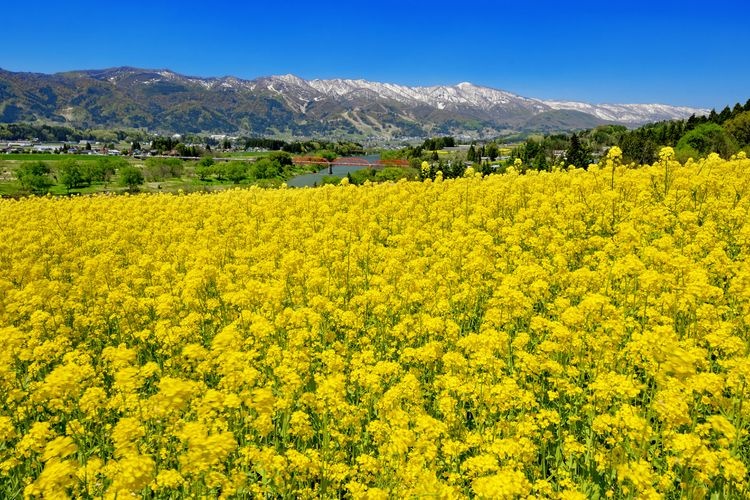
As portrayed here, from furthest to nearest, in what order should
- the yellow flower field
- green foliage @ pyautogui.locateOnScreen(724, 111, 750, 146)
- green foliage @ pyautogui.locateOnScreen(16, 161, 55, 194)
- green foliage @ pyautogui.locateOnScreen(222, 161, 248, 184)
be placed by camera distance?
1. green foliage @ pyautogui.locateOnScreen(222, 161, 248, 184)
2. green foliage @ pyautogui.locateOnScreen(16, 161, 55, 194)
3. green foliage @ pyautogui.locateOnScreen(724, 111, 750, 146)
4. the yellow flower field

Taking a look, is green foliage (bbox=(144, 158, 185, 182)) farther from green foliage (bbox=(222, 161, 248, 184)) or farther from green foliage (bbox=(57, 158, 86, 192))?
green foliage (bbox=(57, 158, 86, 192))

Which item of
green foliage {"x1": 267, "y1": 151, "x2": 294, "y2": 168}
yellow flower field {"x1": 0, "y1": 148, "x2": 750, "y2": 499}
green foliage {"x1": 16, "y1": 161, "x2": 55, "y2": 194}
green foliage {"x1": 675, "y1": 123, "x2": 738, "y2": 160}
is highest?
green foliage {"x1": 675, "y1": 123, "x2": 738, "y2": 160}

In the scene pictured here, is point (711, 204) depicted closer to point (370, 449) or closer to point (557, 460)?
point (557, 460)

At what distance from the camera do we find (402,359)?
7062 mm

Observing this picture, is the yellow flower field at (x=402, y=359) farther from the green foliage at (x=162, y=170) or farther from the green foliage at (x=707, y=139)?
the green foliage at (x=162, y=170)

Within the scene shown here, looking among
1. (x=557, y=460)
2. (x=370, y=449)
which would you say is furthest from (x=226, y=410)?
(x=557, y=460)

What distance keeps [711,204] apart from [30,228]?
22.0 meters

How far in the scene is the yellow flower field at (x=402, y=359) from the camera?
479 centimetres

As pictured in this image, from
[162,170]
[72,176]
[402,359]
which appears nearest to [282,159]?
[162,170]

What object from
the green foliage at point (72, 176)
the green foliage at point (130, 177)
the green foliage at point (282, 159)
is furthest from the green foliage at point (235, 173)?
the green foliage at point (72, 176)

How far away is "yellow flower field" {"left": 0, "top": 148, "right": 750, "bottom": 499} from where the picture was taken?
4.79 metres

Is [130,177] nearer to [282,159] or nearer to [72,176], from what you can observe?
[72,176]

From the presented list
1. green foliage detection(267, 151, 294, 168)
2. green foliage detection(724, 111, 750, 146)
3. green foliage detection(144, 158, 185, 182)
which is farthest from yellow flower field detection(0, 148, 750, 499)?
green foliage detection(267, 151, 294, 168)

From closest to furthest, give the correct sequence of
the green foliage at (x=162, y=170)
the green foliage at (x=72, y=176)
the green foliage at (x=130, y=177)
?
the green foliage at (x=72, y=176)
the green foliage at (x=130, y=177)
the green foliage at (x=162, y=170)
